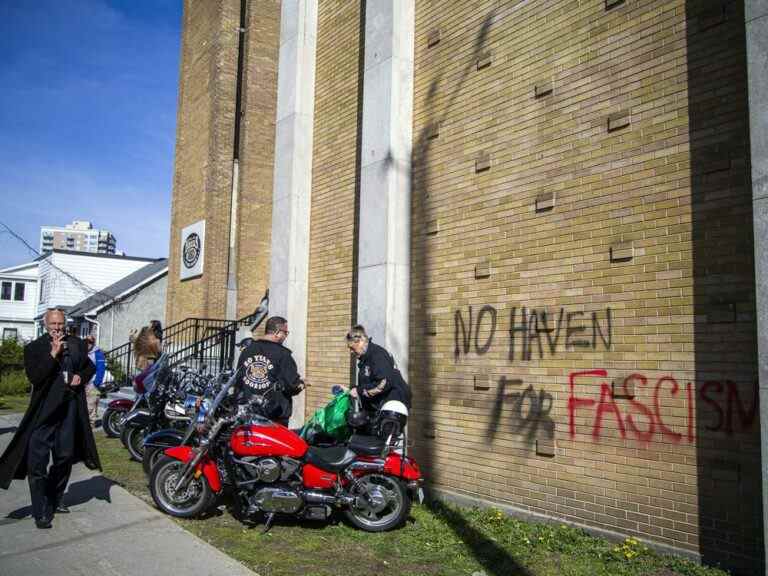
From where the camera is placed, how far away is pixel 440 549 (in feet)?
18.3

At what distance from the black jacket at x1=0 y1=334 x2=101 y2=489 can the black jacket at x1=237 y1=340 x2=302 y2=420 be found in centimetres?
151

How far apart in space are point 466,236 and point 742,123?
3.03 m

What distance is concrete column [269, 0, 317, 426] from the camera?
993cm

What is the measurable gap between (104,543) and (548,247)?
15.5 ft

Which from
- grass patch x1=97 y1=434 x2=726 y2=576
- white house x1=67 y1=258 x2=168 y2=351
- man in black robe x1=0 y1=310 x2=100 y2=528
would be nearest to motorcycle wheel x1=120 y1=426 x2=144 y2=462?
man in black robe x1=0 y1=310 x2=100 y2=528

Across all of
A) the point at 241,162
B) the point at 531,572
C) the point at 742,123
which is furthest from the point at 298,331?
the point at 241,162

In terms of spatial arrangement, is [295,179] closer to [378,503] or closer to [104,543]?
[378,503]

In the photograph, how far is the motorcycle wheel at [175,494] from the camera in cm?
621

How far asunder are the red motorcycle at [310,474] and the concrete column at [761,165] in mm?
2953

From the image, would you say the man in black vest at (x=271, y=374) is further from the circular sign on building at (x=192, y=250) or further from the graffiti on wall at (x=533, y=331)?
the circular sign on building at (x=192, y=250)

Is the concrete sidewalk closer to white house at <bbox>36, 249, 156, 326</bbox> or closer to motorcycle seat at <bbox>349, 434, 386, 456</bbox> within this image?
motorcycle seat at <bbox>349, 434, 386, 456</bbox>

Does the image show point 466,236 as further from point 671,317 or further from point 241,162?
point 241,162

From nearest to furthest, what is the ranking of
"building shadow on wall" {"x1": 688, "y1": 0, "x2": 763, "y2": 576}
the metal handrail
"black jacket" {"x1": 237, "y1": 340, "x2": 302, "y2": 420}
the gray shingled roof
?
"building shadow on wall" {"x1": 688, "y1": 0, "x2": 763, "y2": 576} → "black jacket" {"x1": 237, "y1": 340, "x2": 302, "y2": 420} → the metal handrail → the gray shingled roof

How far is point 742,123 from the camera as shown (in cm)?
498
